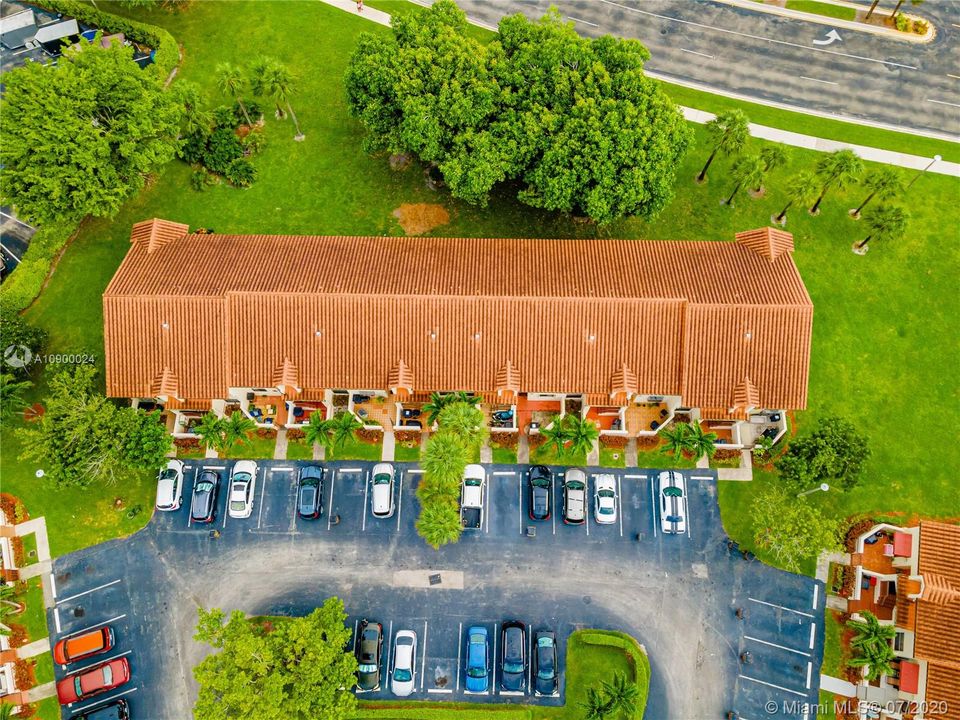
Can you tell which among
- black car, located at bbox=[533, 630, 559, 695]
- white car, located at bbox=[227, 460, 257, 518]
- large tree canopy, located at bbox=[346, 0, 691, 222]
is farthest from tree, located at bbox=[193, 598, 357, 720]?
large tree canopy, located at bbox=[346, 0, 691, 222]

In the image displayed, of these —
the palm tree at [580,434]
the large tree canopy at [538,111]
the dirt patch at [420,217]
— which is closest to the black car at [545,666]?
the palm tree at [580,434]

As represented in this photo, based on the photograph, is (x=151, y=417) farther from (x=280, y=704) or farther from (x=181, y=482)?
(x=280, y=704)

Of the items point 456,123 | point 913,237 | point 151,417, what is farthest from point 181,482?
point 913,237

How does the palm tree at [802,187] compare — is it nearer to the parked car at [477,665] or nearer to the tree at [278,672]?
the parked car at [477,665]

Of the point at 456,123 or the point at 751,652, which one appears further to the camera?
the point at 456,123

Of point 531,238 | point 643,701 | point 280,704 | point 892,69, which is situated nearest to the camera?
point 280,704

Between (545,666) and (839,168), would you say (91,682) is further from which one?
(839,168)

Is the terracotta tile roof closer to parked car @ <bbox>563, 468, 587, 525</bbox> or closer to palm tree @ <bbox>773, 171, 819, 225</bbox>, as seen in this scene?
parked car @ <bbox>563, 468, 587, 525</bbox>
